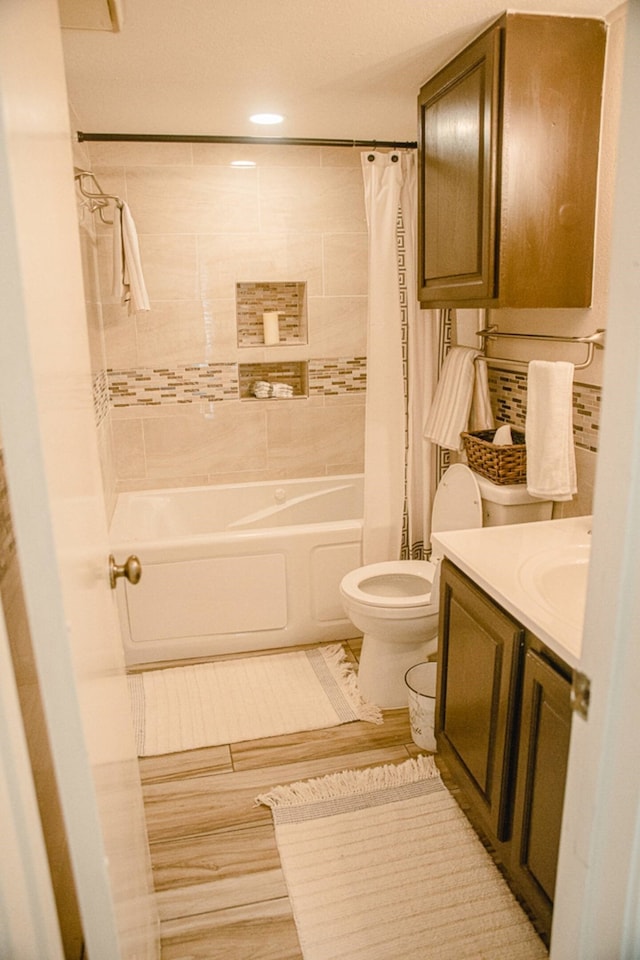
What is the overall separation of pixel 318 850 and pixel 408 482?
1597 millimetres

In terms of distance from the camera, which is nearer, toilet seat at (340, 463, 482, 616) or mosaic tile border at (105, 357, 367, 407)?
toilet seat at (340, 463, 482, 616)

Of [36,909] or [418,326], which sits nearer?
[36,909]

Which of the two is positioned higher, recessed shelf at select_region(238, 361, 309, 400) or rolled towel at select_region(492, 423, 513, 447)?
recessed shelf at select_region(238, 361, 309, 400)

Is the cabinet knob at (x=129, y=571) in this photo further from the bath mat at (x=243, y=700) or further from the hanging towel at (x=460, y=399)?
the hanging towel at (x=460, y=399)

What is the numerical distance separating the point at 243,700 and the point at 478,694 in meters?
1.17

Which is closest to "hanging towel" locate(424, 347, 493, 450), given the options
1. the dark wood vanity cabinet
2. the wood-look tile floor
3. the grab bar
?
the dark wood vanity cabinet

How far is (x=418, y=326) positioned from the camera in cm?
290

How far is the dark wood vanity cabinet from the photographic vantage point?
56.5 inches

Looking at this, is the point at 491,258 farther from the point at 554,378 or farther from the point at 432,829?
the point at 432,829

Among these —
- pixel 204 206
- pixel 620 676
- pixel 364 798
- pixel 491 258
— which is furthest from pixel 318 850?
pixel 204 206

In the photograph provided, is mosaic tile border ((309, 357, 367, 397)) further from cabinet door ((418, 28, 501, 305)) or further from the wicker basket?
the wicker basket

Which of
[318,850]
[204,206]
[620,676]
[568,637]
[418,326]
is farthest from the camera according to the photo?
[204,206]

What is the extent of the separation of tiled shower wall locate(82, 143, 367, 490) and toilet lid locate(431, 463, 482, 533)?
135 cm

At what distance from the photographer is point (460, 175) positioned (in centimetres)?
214
